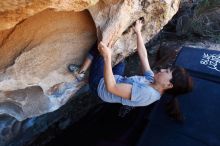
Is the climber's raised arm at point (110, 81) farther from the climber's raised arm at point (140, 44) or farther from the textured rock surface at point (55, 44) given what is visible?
the climber's raised arm at point (140, 44)

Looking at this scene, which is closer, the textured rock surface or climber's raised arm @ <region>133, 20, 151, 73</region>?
the textured rock surface

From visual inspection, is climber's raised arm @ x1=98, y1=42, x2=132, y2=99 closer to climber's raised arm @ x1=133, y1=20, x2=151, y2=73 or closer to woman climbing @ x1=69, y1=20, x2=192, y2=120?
woman climbing @ x1=69, y1=20, x2=192, y2=120

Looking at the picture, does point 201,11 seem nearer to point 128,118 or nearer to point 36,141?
point 128,118

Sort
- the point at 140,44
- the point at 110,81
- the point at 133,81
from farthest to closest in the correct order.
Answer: the point at 140,44
the point at 133,81
the point at 110,81

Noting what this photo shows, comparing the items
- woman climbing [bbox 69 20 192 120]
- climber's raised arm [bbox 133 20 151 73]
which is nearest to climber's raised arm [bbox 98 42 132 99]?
woman climbing [bbox 69 20 192 120]

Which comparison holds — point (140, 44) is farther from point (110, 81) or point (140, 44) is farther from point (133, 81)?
point (110, 81)

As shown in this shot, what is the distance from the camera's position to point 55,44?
2188 mm

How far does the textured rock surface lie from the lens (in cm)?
Result: 207

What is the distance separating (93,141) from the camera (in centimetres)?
263

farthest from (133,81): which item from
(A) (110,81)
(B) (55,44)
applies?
(B) (55,44)

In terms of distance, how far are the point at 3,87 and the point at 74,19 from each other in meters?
0.58

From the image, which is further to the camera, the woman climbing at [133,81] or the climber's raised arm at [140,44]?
the climber's raised arm at [140,44]

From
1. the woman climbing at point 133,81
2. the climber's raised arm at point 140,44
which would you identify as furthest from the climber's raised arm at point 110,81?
the climber's raised arm at point 140,44

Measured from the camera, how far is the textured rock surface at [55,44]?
6.80 feet
